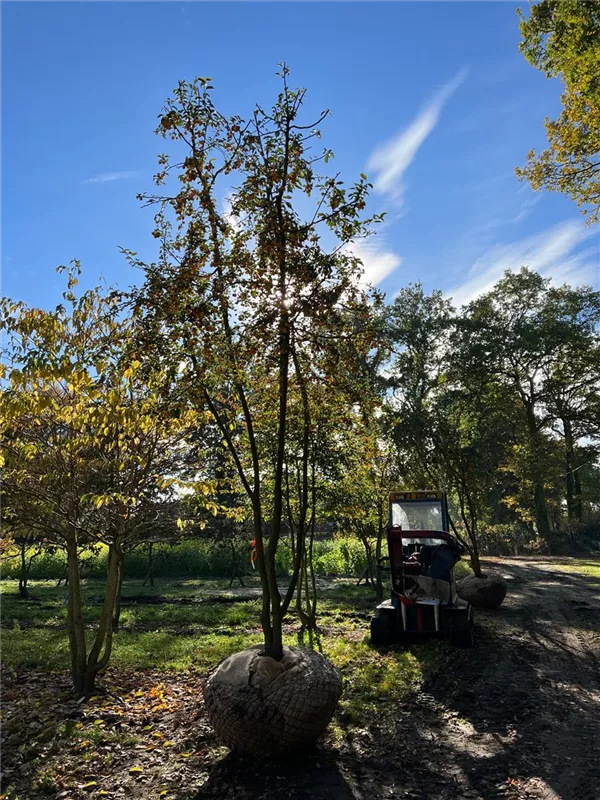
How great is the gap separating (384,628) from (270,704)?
534 centimetres

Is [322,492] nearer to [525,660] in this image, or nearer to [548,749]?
[525,660]

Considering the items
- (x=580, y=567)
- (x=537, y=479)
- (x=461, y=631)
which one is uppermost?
(x=537, y=479)

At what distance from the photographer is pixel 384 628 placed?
32.1 feet

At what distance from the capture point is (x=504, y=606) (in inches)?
553

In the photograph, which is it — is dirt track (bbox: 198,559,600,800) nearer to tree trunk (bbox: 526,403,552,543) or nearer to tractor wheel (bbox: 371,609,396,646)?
tractor wheel (bbox: 371,609,396,646)

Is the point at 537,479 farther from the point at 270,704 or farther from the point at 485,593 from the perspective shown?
the point at 270,704

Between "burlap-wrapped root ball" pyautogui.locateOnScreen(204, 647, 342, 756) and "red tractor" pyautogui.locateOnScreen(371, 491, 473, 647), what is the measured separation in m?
4.08

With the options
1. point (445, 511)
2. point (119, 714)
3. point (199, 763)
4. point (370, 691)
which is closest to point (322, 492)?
point (445, 511)

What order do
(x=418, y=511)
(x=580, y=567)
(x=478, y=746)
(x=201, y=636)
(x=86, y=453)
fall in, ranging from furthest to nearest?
(x=580, y=567) < (x=201, y=636) < (x=418, y=511) < (x=86, y=453) < (x=478, y=746)

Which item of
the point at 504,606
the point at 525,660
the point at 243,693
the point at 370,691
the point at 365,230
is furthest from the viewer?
the point at 504,606

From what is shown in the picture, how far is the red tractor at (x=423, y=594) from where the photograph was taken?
933 cm

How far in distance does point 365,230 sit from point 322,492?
23.1ft

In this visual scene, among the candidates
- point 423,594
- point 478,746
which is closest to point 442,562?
point 423,594

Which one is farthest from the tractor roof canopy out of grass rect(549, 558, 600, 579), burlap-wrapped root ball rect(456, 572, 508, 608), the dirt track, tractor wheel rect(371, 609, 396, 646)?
grass rect(549, 558, 600, 579)
